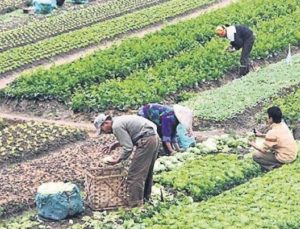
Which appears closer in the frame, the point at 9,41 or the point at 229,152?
the point at 229,152

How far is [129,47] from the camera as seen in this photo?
23.4 meters

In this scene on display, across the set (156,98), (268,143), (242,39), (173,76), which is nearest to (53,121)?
(156,98)

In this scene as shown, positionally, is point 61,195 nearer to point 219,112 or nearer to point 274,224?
point 274,224

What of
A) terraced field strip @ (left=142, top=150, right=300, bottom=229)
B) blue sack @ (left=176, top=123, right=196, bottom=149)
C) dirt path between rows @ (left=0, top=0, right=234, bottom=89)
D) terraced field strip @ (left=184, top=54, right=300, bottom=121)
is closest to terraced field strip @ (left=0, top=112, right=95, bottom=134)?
dirt path between rows @ (left=0, top=0, right=234, bottom=89)

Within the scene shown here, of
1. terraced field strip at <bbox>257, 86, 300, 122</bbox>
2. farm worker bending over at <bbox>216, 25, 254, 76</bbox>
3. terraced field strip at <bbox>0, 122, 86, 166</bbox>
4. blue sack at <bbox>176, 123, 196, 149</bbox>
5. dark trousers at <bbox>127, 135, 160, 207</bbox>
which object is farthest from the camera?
farm worker bending over at <bbox>216, 25, 254, 76</bbox>

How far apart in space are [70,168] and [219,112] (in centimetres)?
402

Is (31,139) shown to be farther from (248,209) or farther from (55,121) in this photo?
(248,209)

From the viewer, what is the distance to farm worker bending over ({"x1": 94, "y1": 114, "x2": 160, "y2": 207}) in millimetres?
13570

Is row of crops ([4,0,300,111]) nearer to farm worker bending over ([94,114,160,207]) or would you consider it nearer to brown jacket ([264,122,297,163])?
brown jacket ([264,122,297,163])

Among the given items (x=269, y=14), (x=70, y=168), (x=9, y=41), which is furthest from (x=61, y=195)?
(x=269, y=14)

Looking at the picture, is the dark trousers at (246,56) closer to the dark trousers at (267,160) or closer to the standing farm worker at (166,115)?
the standing farm worker at (166,115)

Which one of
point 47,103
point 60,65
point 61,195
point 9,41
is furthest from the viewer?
point 9,41

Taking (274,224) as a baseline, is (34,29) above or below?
below

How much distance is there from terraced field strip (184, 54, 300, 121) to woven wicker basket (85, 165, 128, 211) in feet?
16.6
